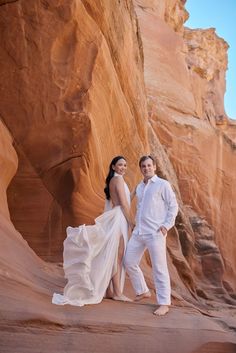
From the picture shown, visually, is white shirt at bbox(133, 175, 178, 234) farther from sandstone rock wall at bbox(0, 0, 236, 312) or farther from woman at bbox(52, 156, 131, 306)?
sandstone rock wall at bbox(0, 0, 236, 312)

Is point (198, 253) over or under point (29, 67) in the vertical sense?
under

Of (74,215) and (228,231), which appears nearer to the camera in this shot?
(74,215)

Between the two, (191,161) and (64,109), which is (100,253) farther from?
(191,161)

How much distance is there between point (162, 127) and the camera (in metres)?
20.0

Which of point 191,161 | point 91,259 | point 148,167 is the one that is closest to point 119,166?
point 148,167

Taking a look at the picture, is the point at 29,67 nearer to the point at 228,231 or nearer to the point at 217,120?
the point at 228,231

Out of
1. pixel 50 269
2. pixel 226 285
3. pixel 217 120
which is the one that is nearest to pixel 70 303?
pixel 50 269

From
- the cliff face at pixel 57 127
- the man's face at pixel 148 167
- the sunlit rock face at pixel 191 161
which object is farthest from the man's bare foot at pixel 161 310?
the sunlit rock face at pixel 191 161

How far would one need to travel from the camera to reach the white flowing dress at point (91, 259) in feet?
19.1

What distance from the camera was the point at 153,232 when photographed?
20.1 ft

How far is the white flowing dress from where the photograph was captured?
19.1 ft

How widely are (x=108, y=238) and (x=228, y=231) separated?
48.8ft

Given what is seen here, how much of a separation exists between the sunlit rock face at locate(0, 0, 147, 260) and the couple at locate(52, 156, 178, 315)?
2.72m

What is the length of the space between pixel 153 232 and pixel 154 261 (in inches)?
12.6
